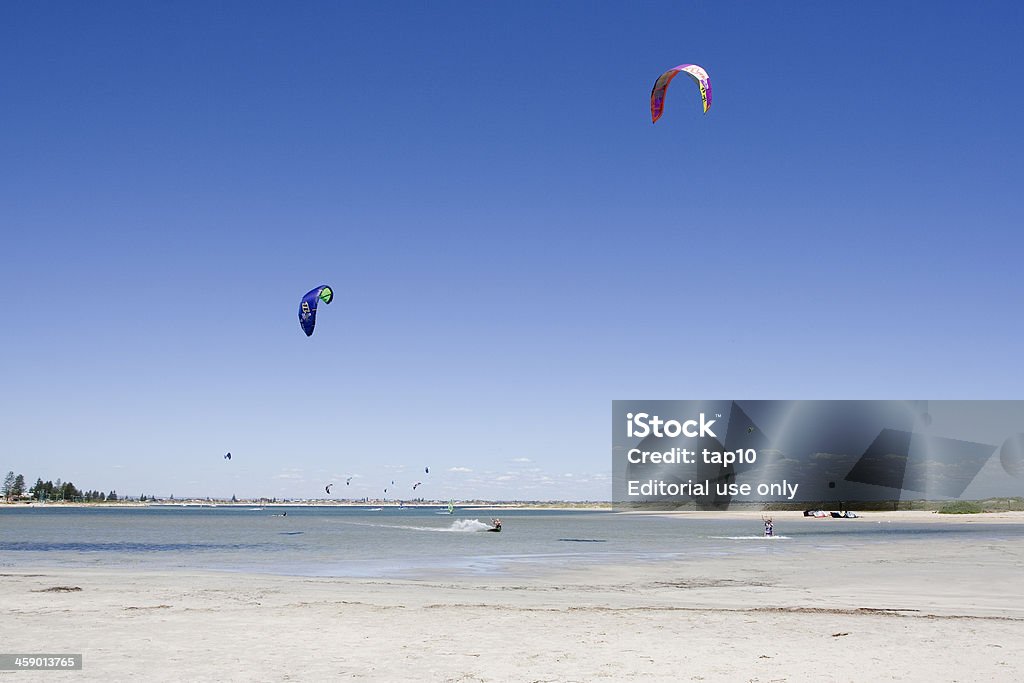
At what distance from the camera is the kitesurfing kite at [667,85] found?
24.5 meters

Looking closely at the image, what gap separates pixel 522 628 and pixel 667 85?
61.8ft

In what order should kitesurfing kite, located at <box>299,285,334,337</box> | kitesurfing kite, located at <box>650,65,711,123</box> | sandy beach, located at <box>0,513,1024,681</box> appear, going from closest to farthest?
sandy beach, located at <box>0,513,1024,681</box> → kitesurfing kite, located at <box>650,65,711,123</box> → kitesurfing kite, located at <box>299,285,334,337</box>

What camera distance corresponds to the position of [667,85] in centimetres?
2650

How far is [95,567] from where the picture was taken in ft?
90.6

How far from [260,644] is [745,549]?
31062mm

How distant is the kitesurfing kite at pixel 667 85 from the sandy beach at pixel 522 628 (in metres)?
13.4

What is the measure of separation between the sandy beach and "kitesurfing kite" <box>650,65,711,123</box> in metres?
13.4

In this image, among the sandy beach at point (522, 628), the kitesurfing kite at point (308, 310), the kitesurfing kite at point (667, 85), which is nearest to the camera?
the sandy beach at point (522, 628)

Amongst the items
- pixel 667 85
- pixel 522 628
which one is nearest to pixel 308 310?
pixel 667 85

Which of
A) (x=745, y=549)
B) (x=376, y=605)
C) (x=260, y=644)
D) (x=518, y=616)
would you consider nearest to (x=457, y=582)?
(x=376, y=605)

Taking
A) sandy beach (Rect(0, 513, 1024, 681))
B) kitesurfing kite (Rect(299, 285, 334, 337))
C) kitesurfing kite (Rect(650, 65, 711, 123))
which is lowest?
sandy beach (Rect(0, 513, 1024, 681))

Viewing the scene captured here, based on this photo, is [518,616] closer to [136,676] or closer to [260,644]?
[260,644]

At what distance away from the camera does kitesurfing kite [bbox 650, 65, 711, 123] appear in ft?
80.4

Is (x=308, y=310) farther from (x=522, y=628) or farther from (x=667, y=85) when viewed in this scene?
(x=522, y=628)
